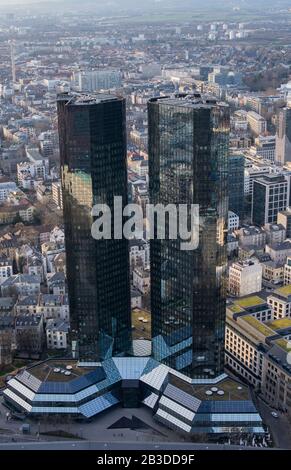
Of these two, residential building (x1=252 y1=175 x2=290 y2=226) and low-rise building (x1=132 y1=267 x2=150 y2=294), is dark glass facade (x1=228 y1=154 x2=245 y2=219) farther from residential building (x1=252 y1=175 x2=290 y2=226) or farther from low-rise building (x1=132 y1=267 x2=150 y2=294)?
low-rise building (x1=132 y1=267 x2=150 y2=294)

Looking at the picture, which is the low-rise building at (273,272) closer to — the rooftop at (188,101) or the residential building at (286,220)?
the residential building at (286,220)

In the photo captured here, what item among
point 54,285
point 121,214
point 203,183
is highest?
point 203,183

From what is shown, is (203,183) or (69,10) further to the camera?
(69,10)

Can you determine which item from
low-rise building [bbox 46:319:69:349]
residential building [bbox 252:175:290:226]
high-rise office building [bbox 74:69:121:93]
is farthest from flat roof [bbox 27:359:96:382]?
high-rise office building [bbox 74:69:121:93]

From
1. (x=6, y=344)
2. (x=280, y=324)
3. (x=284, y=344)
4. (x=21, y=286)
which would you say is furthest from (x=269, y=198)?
(x=6, y=344)

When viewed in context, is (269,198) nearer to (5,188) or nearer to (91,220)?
(5,188)

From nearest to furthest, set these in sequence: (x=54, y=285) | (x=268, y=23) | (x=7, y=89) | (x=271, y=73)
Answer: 1. (x=54, y=285)
2. (x=7, y=89)
3. (x=271, y=73)
4. (x=268, y=23)

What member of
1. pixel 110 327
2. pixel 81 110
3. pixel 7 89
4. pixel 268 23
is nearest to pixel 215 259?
pixel 110 327

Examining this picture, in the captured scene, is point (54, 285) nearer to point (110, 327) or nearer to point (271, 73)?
point (110, 327)

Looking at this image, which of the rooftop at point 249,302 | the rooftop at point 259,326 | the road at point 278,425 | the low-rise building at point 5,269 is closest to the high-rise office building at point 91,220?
the rooftop at point 259,326
